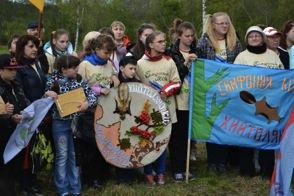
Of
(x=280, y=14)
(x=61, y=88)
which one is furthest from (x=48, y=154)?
(x=280, y=14)

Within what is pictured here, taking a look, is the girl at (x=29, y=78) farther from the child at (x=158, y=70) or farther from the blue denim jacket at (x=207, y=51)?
the blue denim jacket at (x=207, y=51)

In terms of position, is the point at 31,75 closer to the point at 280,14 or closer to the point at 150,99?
the point at 150,99

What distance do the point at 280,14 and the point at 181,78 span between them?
23622 millimetres

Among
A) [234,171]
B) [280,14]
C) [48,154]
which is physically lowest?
[234,171]

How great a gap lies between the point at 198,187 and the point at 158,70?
4.96 ft

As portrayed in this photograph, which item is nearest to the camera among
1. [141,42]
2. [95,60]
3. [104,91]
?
[104,91]

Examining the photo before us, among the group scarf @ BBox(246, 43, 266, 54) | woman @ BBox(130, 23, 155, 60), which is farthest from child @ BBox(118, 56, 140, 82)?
scarf @ BBox(246, 43, 266, 54)

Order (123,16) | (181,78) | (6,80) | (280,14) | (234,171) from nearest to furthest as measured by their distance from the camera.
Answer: (6,80)
(181,78)
(234,171)
(280,14)
(123,16)

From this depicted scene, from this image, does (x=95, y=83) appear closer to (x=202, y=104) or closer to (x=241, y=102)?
(x=202, y=104)

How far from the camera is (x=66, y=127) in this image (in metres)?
5.73

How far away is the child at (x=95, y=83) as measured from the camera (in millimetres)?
5945

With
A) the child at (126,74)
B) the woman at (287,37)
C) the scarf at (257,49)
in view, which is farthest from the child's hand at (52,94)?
the woman at (287,37)

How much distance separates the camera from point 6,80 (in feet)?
17.4

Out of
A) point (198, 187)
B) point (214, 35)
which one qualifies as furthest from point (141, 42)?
point (198, 187)
